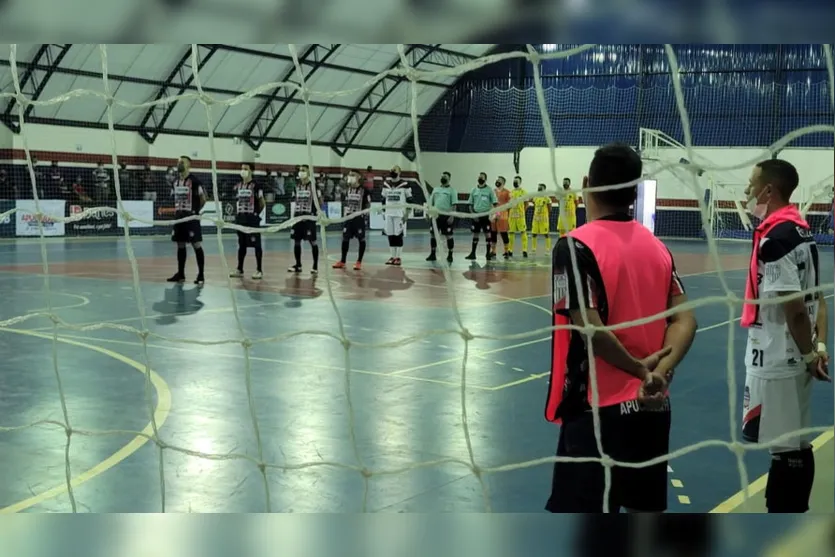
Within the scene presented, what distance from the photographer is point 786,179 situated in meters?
2.96

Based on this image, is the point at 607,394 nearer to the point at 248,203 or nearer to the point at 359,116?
the point at 248,203

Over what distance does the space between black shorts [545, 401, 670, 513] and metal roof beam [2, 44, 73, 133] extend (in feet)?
66.8

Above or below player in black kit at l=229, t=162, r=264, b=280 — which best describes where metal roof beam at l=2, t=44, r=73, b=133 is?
above

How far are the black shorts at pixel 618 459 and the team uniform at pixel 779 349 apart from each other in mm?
843

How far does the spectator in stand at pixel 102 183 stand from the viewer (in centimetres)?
2173

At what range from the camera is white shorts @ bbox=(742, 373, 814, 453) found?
2.99 m

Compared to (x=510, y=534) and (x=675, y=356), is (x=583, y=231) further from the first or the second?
(x=510, y=534)

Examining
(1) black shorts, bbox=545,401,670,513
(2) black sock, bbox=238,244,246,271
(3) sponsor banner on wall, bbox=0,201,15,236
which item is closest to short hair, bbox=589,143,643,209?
(1) black shorts, bbox=545,401,670,513

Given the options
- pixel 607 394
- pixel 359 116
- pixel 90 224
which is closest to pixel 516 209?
pixel 90 224

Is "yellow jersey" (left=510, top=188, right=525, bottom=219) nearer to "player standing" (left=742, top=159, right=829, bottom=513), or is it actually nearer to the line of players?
the line of players

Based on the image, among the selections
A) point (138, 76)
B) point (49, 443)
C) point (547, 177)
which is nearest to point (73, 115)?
point (138, 76)

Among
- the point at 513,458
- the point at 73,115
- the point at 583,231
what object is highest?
the point at 73,115

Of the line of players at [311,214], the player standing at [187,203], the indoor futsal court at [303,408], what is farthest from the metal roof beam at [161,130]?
the indoor futsal court at [303,408]

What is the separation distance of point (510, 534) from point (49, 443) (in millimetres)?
3558
